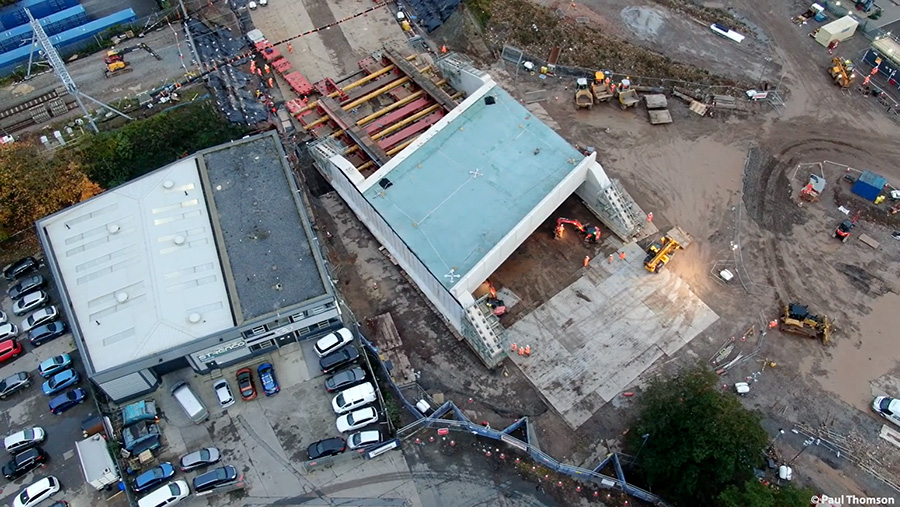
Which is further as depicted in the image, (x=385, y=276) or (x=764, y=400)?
(x=385, y=276)

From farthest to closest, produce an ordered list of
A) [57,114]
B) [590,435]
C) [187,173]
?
[57,114] → [187,173] → [590,435]

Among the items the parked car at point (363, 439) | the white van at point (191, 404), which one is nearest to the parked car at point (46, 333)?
the white van at point (191, 404)

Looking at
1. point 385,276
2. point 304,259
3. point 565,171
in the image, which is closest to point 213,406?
point 304,259

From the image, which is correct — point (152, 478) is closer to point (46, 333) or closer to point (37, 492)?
point (37, 492)

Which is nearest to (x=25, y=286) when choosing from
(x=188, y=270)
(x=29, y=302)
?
(x=29, y=302)

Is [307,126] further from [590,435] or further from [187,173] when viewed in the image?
[590,435]

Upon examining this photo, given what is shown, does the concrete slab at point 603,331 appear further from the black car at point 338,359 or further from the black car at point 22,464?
the black car at point 22,464

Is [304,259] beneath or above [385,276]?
above
